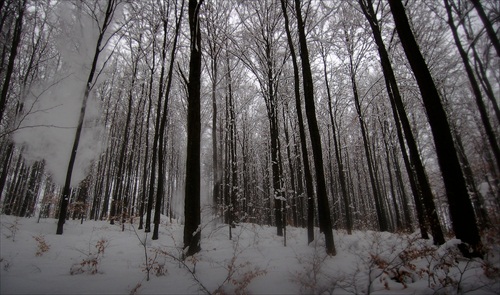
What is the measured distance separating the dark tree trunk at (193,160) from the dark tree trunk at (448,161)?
4.21m

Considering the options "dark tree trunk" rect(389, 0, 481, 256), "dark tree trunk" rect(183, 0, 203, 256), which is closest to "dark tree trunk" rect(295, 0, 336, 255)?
"dark tree trunk" rect(389, 0, 481, 256)

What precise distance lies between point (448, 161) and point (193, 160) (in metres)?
4.56

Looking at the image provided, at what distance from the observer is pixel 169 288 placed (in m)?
2.99

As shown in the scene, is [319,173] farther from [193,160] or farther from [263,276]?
[193,160]

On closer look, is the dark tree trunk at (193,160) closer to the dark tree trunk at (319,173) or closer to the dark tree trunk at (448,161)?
the dark tree trunk at (319,173)

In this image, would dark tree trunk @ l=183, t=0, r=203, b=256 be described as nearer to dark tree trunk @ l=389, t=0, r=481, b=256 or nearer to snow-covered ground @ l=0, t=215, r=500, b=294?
snow-covered ground @ l=0, t=215, r=500, b=294

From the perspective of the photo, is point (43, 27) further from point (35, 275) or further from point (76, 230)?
point (35, 275)

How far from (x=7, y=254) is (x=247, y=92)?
13.5 meters

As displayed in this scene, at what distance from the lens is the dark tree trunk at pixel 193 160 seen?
4613 mm

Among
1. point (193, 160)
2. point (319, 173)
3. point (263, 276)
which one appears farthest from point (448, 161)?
point (193, 160)

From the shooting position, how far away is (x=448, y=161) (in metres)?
3.54

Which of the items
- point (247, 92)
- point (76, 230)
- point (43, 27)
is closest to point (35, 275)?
point (76, 230)

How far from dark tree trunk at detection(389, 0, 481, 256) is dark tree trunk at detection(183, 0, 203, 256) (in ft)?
13.8

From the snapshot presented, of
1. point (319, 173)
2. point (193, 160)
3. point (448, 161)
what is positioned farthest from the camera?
point (319, 173)
